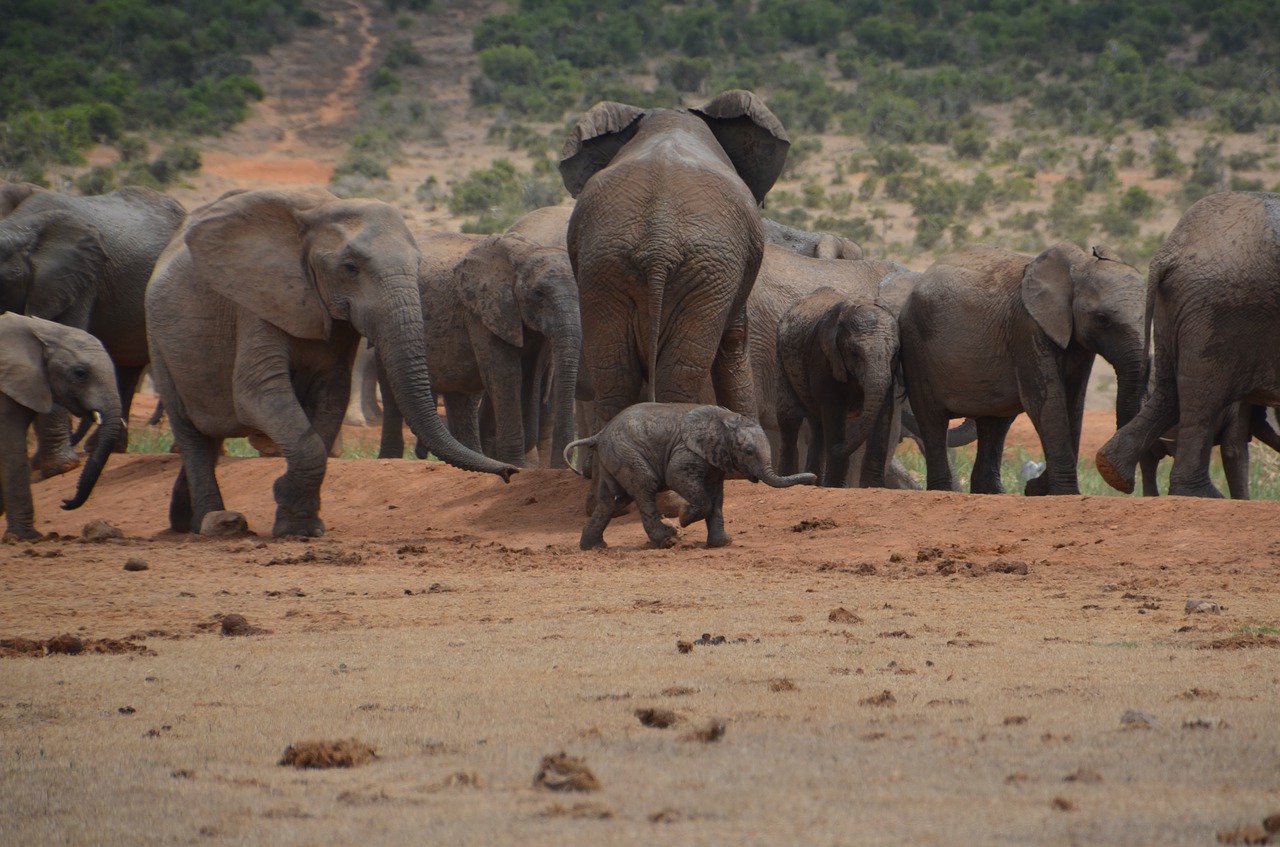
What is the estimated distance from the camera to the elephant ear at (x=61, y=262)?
15.7 m

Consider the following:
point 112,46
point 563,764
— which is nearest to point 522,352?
point 563,764

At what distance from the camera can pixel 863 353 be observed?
40.2 ft

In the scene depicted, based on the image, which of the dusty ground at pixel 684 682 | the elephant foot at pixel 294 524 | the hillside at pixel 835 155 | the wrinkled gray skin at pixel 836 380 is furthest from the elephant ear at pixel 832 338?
the hillside at pixel 835 155

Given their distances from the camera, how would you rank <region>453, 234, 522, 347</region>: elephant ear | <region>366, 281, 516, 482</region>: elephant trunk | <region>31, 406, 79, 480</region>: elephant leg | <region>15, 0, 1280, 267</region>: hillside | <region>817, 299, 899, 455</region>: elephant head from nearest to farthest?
<region>366, 281, 516, 482</region>: elephant trunk < <region>817, 299, 899, 455</region>: elephant head < <region>453, 234, 522, 347</region>: elephant ear < <region>31, 406, 79, 480</region>: elephant leg < <region>15, 0, 1280, 267</region>: hillside

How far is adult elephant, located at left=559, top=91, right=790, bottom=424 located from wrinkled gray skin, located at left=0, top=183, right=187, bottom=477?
6567 millimetres

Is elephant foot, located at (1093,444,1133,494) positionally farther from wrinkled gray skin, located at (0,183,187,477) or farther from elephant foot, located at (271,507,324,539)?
wrinkled gray skin, located at (0,183,187,477)

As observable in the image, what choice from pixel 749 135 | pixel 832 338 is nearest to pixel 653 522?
pixel 749 135

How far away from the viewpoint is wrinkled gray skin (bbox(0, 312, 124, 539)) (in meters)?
10.7

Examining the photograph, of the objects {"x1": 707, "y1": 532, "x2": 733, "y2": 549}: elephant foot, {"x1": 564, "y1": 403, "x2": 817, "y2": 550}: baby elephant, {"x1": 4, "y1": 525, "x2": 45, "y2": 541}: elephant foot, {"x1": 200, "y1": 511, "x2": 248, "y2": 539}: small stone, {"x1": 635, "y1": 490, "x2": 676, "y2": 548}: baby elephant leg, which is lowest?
{"x1": 4, "y1": 525, "x2": 45, "y2": 541}: elephant foot

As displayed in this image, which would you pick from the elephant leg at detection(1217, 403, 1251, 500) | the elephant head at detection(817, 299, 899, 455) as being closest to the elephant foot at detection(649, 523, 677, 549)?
the elephant head at detection(817, 299, 899, 455)

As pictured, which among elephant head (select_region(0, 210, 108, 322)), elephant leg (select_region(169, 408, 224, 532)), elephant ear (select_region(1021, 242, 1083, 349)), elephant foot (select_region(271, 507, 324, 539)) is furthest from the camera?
elephant head (select_region(0, 210, 108, 322))

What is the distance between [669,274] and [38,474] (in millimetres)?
7469

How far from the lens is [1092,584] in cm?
766

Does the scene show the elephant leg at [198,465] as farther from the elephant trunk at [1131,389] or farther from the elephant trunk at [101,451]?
the elephant trunk at [1131,389]
